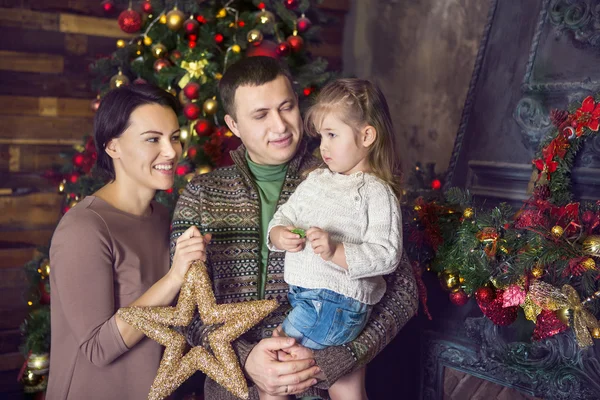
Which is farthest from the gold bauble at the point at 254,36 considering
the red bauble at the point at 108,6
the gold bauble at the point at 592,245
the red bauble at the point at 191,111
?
the gold bauble at the point at 592,245

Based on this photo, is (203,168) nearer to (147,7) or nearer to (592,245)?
(147,7)

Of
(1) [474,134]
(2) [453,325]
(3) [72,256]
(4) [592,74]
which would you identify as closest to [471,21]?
(1) [474,134]

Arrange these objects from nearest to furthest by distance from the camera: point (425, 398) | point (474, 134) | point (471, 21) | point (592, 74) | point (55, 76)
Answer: point (592, 74) < point (425, 398) < point (474, 134) < point (471, 21) < point (55, 76)

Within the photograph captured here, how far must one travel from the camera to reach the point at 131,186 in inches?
85.2

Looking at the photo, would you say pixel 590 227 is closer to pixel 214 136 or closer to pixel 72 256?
pixel 72 256

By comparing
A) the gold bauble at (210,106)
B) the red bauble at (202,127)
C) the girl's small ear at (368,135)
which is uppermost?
the girl's small ear at (368,135)

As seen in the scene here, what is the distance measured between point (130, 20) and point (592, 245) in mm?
2375

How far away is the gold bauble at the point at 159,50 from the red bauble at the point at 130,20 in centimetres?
13

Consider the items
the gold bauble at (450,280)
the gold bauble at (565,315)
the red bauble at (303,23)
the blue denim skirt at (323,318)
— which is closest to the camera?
the blue denim skirt at (323,318)

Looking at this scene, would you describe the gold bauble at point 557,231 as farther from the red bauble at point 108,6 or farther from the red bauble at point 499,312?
the red bauble at point 108,6

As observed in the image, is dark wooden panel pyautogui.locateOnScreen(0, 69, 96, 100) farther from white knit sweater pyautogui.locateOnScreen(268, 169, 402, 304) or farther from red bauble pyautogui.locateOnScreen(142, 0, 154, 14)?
white knit sweater pyautogui.locateOnScreen(268, 169, 402, 304)

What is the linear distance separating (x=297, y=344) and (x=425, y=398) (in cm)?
94

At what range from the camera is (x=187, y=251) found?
1854 millimetres

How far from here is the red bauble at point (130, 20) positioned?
320cm
